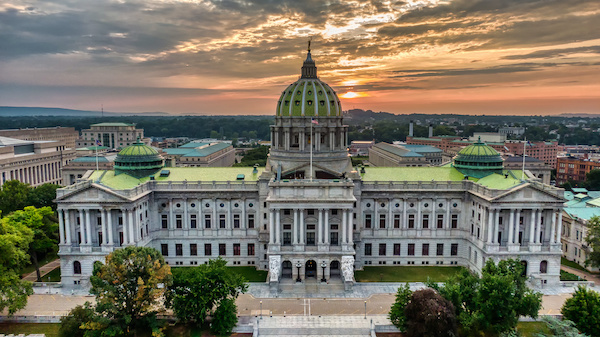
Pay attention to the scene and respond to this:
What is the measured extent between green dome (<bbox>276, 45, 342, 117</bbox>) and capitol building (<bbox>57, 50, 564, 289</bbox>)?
230mm

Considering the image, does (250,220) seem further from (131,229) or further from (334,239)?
(131,229)

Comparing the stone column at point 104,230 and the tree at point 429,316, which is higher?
the stone column at point 104,230

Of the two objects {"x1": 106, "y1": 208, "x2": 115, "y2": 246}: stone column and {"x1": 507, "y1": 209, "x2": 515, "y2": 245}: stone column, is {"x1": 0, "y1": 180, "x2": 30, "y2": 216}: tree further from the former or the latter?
{"x1": 507, "y1": 209, "x2": 515, "y2": 245}: stone column

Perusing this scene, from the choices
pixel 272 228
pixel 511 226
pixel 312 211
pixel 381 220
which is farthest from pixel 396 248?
pixel 272 228

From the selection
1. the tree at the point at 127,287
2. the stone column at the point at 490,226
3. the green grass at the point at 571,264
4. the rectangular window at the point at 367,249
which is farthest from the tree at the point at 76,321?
the green grass at the point at 571,264

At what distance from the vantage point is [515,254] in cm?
7262

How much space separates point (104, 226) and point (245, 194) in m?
25.0

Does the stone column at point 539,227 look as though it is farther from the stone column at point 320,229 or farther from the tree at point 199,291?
the tree at point 199,291

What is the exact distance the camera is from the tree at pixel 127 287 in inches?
2012

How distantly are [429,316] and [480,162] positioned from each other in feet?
147

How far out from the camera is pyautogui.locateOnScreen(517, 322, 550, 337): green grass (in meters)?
55.3

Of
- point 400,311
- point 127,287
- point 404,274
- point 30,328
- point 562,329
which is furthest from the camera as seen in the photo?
point 404,274

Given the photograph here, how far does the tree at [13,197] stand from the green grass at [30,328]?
37.9m

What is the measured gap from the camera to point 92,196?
232ft
